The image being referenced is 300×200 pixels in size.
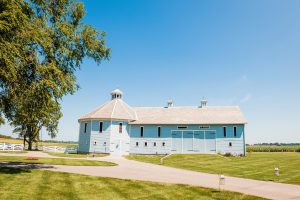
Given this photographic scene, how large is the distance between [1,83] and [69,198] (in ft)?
37.1

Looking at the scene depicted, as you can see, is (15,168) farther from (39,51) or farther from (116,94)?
(116,94)

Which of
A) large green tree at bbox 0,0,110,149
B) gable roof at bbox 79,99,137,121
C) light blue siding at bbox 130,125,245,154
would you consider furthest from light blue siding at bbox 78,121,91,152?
large green tree at bbox 0,0,110,149

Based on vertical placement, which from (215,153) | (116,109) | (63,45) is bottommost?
(215,153)

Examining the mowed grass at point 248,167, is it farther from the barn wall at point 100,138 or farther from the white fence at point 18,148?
the white fence at point 18,148

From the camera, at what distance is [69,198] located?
34.9 feet

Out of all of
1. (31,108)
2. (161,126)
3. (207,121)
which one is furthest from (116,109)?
(31,108)

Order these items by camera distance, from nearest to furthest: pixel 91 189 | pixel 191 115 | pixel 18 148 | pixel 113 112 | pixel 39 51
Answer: pixel 91 189, pixel 39 51, pixel 113 112, pixel 18 148, pixel 191 115

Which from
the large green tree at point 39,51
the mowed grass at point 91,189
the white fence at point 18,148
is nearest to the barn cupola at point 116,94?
the white fence at point 18,148

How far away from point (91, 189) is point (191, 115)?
1367 inches

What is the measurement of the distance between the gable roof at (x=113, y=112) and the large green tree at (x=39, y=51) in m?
20.8

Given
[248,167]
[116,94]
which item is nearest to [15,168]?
[248,167]

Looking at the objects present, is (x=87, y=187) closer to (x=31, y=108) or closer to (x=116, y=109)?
(x=31, y=108)

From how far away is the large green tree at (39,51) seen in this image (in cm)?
1493

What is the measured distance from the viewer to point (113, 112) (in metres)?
43.2
